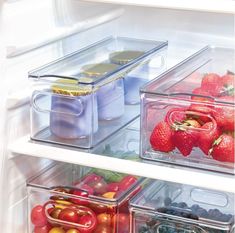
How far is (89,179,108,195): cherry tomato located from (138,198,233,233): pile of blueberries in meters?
0.14

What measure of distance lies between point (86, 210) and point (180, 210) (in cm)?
22

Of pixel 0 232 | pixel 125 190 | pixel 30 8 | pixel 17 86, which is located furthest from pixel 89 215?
pixel 30 8

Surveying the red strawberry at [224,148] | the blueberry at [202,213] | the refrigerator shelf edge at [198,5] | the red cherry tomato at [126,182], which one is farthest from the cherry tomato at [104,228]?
the refrigerator shelf edge at [198,5]

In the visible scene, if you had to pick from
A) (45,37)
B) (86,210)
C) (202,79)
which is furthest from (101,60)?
(86,210)

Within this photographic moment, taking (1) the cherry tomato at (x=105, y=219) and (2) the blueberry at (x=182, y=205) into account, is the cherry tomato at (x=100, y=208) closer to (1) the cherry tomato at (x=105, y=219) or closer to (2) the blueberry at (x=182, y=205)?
(1) the cherry tomato at (x=105, y=219)

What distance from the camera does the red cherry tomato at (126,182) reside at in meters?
1.54

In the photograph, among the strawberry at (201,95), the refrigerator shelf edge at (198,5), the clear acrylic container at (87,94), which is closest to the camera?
the refrigerator shelf edge at (198,5)

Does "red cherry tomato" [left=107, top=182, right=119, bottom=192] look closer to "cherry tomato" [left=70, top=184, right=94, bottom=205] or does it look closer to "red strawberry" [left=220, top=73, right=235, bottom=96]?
"cherry tomato" [left=70, top=184, right=94, bottom=205]

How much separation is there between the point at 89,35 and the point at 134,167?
536 mm

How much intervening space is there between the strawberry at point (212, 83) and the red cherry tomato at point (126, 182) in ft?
0.97

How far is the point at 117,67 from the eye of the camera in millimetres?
1555

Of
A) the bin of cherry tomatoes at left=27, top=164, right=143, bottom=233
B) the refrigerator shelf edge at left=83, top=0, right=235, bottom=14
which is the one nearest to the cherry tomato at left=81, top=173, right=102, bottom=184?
the bin of cherry tomatoes at left=27, top=164, right=143, bottom=233

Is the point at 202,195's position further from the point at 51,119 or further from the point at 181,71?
the point at 51,119

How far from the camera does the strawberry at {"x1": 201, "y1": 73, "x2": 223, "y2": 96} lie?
1417mm
